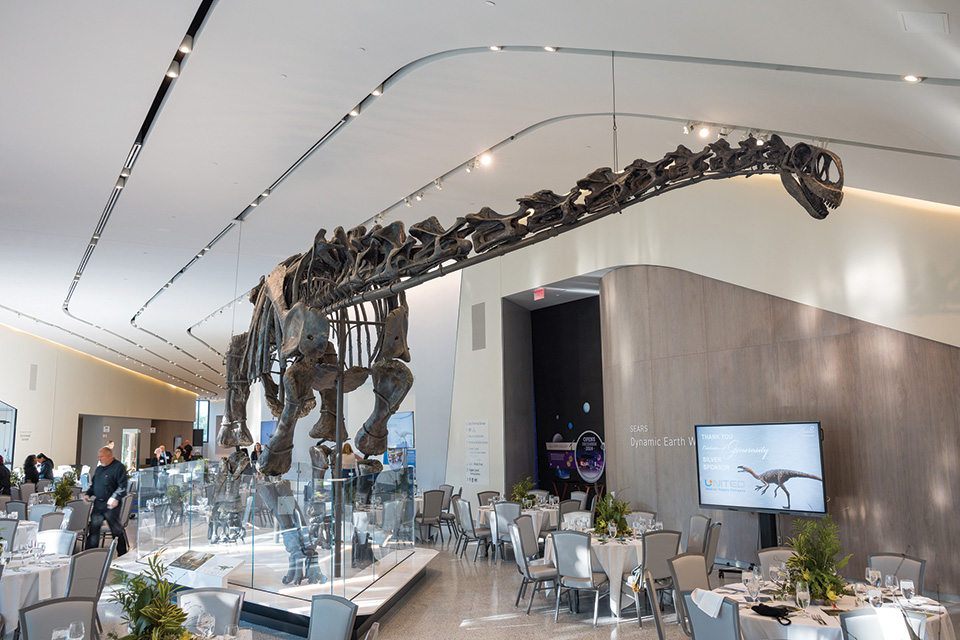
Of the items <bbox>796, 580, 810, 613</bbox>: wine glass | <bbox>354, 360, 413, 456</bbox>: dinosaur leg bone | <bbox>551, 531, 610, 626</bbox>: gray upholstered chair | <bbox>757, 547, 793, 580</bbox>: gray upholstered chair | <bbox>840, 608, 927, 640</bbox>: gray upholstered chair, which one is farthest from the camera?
<bbox>551, 531, 610, 626</bbox>: gray upholstered chair

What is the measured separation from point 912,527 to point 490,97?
6.02 meters

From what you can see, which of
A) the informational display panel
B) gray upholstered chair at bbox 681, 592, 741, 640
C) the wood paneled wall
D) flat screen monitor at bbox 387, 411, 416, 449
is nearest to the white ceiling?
the wood paneled wall

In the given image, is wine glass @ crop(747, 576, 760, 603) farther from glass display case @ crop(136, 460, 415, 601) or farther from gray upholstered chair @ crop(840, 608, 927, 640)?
glass display case @ crop(136, 460, 415, 601)

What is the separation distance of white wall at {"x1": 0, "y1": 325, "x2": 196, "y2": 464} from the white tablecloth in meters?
19.0

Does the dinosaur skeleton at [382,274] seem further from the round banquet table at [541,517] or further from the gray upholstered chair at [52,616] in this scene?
the round banquet table at [541,517]

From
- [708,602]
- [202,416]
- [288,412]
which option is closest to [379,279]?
[288,412]

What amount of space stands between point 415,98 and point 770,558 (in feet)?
16.2

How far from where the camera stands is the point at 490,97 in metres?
6.02

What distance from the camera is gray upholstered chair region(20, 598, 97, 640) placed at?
12.0ft

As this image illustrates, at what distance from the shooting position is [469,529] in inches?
368

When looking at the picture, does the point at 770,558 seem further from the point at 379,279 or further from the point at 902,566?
the point at 379,279

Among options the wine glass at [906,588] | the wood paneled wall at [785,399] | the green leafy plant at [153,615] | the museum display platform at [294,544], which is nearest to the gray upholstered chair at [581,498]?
the wood paneled wall at [785,399]

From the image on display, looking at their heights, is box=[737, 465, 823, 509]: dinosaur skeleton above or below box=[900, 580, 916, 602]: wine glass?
above

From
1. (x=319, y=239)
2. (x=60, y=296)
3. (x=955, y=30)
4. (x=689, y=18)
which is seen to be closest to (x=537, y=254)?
(x=319, y=239)
